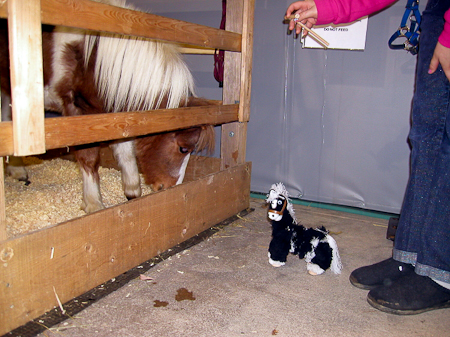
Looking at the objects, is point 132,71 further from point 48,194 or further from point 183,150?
point 48,194

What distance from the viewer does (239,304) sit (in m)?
1.51

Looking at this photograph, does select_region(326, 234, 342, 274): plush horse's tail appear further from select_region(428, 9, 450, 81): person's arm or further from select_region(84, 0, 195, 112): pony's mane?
select_region(84, 0, 195, 112): pony's mane

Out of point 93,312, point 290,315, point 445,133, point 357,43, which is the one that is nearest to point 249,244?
point 290,315

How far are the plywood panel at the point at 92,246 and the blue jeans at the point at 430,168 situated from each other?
3.51 ft

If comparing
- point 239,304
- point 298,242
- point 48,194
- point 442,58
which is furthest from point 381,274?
point 48,194

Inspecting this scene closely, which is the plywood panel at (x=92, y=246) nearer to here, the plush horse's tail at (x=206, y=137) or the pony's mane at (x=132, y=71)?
the plush horse's tail at (x=206, y=137)

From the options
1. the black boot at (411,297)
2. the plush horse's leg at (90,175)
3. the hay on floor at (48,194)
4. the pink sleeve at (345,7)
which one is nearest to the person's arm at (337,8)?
the pink sleeve at (345,7)

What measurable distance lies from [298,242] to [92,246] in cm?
91

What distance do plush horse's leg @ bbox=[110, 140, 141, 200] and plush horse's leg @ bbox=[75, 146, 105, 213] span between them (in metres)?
0.37

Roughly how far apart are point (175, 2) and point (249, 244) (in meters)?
2.15

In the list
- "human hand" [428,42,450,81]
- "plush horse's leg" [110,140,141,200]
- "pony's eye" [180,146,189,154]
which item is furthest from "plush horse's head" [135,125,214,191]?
"human hand" [428,42,450,81]

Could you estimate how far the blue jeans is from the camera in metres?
1.47

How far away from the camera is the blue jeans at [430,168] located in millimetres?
1469

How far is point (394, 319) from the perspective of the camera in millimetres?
1455
